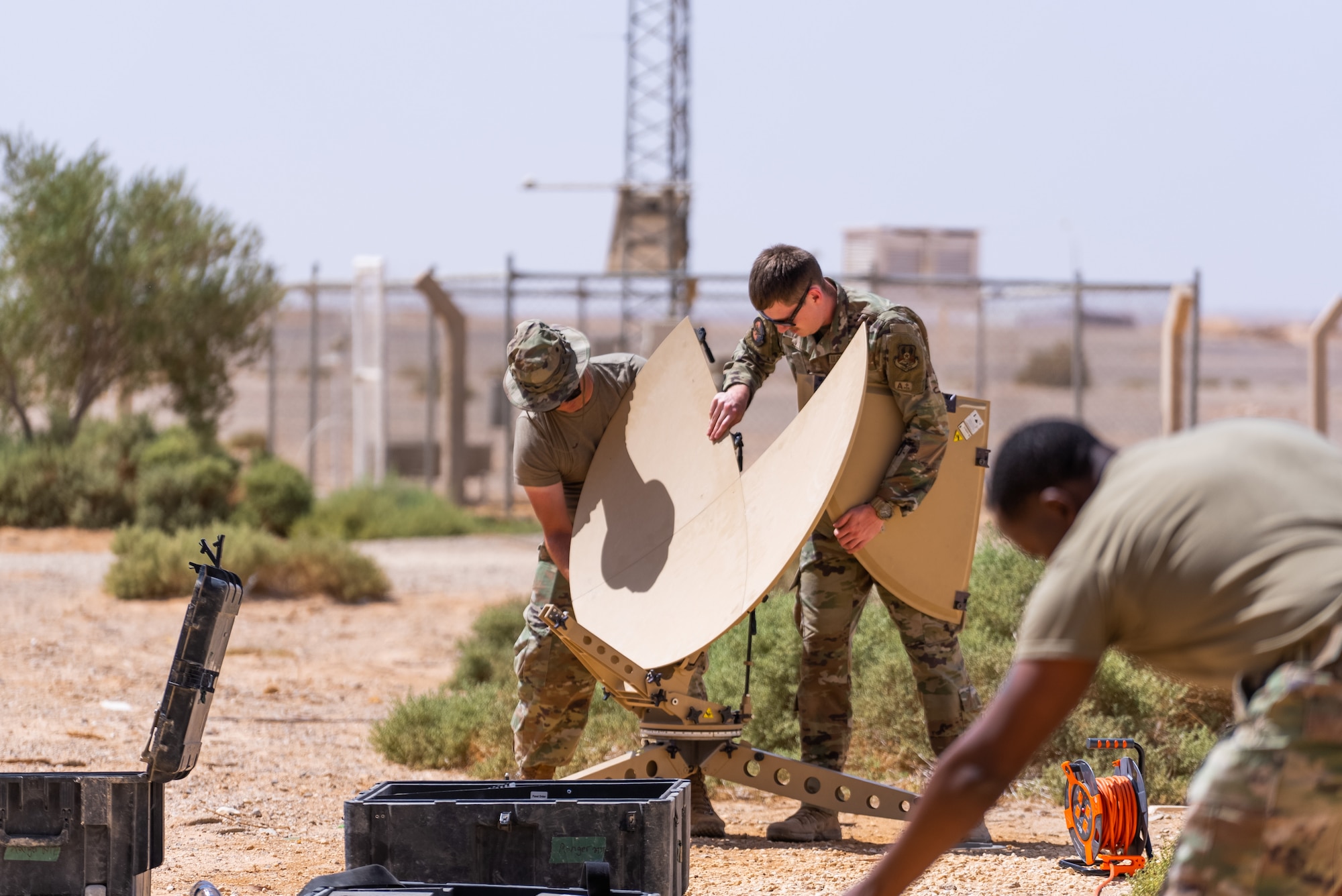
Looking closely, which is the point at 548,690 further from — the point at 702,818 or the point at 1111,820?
the point at 1111,820

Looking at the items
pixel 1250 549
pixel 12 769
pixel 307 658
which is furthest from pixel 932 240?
pixel 1250 549

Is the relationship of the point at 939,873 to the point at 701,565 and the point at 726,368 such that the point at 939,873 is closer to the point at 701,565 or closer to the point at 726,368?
the point at 701,565

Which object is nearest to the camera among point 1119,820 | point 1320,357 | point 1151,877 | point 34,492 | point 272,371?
point 1151,877

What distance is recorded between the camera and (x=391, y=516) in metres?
16.5

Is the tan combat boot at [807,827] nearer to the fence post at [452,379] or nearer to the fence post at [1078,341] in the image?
the fence post at [1078,341]

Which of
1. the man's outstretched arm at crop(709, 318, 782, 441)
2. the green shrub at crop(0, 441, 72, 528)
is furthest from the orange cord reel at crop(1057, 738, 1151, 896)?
the green shrub at crop(0, 441, 72, 528)

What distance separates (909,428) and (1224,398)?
45553mm

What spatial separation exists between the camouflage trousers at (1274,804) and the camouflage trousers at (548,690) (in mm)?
2946

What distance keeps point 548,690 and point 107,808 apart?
1.94 m

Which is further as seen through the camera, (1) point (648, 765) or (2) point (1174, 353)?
(2) point (1174, 353)

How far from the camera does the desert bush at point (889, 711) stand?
647 centimetres

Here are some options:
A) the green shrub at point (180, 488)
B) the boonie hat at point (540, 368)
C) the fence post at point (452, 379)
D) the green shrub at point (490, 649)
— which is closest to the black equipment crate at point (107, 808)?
the boonie hat at point (540, 368)

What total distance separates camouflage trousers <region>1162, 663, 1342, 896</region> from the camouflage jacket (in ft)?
8.81

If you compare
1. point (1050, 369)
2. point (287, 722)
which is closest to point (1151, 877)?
point (287, 722)
